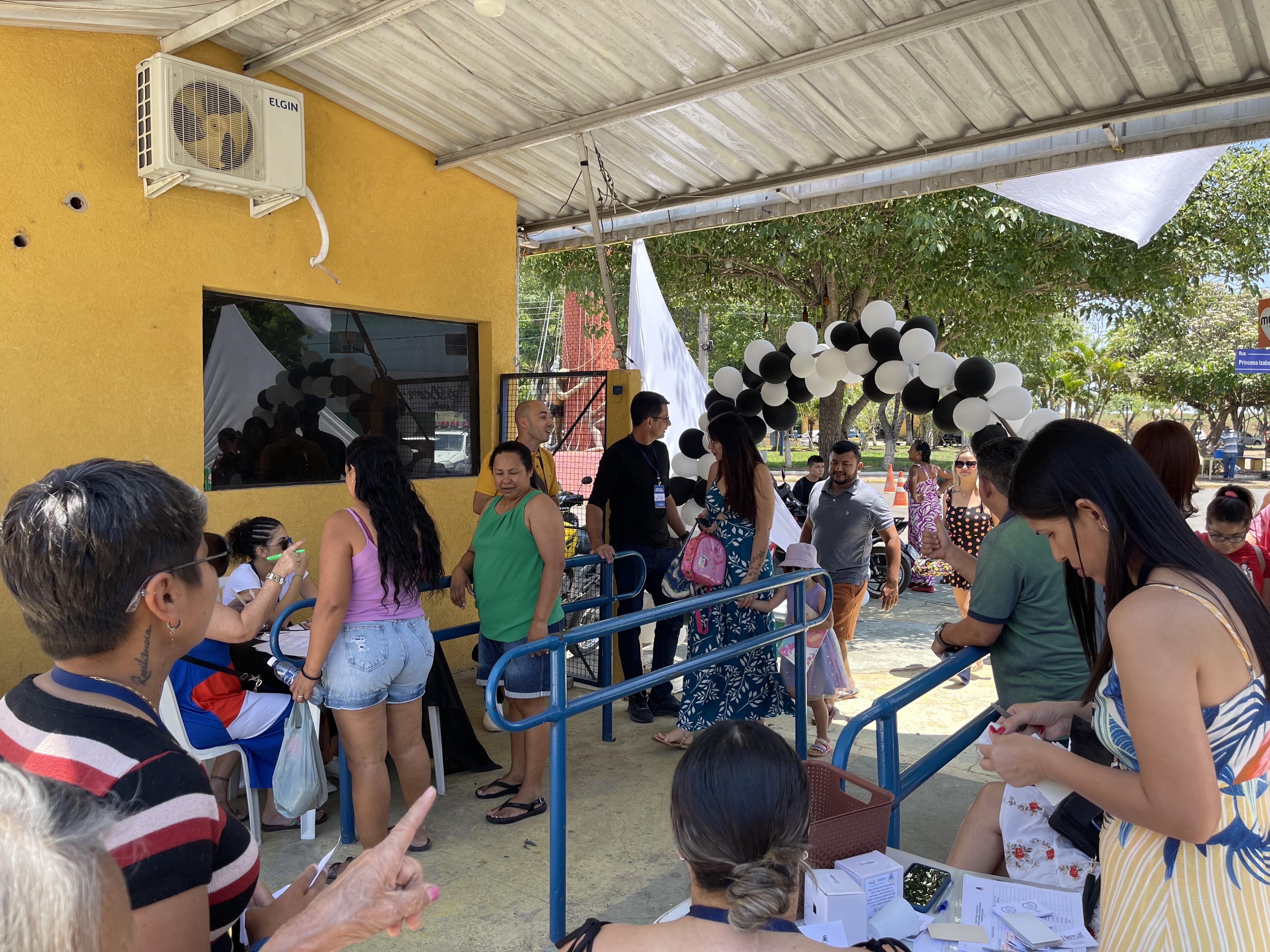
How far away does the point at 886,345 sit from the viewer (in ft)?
21.2

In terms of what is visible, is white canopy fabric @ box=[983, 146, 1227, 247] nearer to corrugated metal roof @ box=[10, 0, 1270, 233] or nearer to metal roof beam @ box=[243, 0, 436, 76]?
corrugated metal roof @ box=[10, 0, 1270, 233]

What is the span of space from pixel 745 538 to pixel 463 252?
3.13 meters

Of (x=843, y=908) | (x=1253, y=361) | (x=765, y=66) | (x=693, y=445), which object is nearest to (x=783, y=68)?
(x=765, y=66)

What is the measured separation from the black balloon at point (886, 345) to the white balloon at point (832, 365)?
0.29 meters

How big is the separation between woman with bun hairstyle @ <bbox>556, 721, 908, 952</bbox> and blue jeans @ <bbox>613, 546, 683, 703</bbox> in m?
3.90

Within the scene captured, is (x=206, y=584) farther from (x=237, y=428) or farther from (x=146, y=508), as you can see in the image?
(x=237, y=428)

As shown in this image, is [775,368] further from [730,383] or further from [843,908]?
[843,908]

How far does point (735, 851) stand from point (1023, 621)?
1925 mm

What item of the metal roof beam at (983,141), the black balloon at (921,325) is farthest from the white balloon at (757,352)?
the metal roof beam at (983,141)

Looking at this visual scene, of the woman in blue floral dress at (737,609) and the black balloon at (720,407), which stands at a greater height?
the black balloon at (720,407)

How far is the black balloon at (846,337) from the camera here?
6.76 meters

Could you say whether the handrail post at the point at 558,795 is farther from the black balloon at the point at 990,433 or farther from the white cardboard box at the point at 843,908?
the black balloon at the point at 990,433

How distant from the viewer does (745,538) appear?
461 centimetres

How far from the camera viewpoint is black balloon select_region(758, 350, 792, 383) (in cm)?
695
